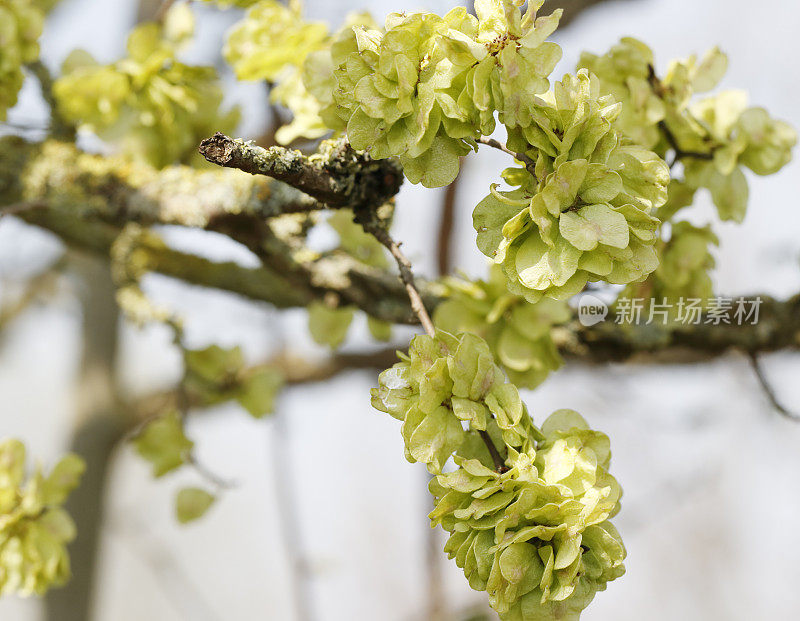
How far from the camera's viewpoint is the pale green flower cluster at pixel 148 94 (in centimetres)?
80

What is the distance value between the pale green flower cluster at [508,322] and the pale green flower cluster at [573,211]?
0.22 meters

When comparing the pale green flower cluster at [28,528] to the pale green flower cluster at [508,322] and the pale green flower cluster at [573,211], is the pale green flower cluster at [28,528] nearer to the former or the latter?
the pale green flower cluster at [508,322]

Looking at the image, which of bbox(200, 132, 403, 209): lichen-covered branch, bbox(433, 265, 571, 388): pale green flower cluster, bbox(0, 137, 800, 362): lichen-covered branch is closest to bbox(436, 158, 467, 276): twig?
bbox(0, 137, 800, 362): lichen-covered branch

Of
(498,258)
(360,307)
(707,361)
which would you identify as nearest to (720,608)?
(707,361)

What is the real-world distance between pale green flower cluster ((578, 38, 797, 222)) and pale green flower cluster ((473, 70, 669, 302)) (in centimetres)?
21

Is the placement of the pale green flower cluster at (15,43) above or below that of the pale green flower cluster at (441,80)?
below

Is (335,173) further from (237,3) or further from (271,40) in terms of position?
(237,3)

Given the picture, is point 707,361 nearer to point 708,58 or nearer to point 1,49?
point 708,58

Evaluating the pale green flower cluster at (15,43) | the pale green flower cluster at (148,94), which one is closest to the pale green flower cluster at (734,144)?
the pale green flower cluster at (148,94)

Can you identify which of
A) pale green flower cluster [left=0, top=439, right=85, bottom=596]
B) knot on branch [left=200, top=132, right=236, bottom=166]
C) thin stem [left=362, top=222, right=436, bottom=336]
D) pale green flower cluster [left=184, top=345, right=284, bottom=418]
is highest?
knot on branch [left=200, top=132, right=236, bottom=166]

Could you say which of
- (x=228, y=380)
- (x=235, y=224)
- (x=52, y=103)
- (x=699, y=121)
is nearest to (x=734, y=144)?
(x=699, y=121)

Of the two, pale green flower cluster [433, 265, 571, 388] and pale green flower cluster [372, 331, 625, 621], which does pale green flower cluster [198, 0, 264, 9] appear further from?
pale green flower cluster [372, 331, 625, 621]

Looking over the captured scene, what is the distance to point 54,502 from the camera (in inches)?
25.9

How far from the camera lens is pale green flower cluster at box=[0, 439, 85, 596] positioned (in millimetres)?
616
